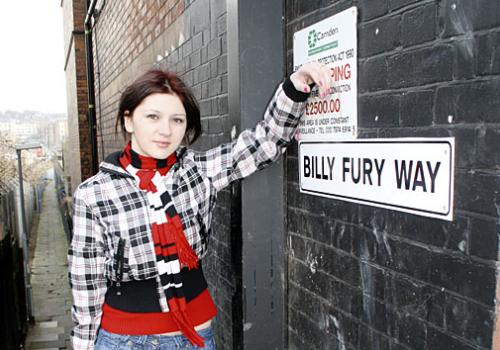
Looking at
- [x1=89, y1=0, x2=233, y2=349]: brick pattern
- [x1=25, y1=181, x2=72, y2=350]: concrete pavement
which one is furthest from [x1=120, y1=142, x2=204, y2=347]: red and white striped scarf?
[x1=25, y1=181, x2=72, y2=350]: concrete pavement

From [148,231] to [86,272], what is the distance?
0.98 ft

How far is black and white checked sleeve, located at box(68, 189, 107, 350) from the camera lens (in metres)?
1.89

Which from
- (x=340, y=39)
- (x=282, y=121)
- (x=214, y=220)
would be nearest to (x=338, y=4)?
(x=340, y=39)

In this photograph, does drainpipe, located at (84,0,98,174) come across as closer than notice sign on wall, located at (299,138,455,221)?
No

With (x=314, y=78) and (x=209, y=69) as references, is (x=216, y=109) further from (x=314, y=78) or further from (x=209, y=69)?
(x=314, y=78)

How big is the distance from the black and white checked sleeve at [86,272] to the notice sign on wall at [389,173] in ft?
3.15

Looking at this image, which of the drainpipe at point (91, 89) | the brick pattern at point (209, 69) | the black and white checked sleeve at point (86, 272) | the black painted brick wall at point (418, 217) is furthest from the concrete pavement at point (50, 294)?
the black painted brick wall at point (418, 217)

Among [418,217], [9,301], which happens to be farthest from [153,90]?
[9,301]

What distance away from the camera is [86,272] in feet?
6.27

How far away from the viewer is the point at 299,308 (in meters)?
2.31

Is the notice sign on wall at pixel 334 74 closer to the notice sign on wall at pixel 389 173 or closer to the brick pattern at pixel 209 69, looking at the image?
the notice sign on wall at pixel 389 173

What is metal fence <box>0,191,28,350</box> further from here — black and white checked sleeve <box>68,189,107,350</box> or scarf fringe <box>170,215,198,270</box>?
scarf fringe <box>170,215,198,270</box>

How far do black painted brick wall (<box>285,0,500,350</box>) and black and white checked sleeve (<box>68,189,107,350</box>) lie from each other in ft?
3.08

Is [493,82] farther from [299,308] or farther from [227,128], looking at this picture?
[227,128]
